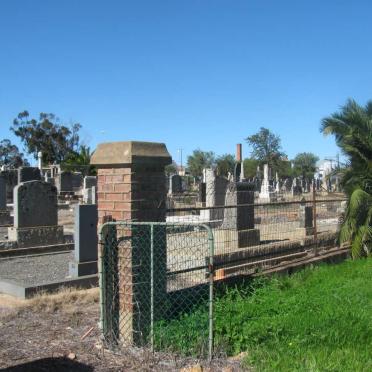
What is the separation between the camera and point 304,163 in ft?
368

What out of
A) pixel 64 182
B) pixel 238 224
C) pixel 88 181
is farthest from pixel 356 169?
pixel 64 182

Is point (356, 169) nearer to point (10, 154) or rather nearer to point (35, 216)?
point (35, 216)

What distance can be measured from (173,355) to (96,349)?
0.87 meters

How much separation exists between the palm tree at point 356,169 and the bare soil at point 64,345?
586 centimetres

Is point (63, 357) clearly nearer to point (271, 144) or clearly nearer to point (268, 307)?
point (268, 307)

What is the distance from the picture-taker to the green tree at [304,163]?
106m

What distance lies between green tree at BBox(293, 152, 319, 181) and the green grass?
99090 millimetres

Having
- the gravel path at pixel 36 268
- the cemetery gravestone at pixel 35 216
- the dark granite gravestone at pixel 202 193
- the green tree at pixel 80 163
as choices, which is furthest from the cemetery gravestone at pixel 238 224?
the green tree at pixel 80 163

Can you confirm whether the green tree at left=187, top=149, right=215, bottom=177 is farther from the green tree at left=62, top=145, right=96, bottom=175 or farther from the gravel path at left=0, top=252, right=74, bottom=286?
the gravel path at left=0, top=252, right=74, bottom=286

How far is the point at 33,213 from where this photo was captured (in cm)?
1451

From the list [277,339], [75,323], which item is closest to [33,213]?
[75,323]

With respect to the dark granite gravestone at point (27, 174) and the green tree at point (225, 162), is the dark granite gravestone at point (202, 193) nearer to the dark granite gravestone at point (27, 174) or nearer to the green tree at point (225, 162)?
the dark granite gravestone at point (27, 174)

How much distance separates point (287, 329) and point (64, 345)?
7.58ft

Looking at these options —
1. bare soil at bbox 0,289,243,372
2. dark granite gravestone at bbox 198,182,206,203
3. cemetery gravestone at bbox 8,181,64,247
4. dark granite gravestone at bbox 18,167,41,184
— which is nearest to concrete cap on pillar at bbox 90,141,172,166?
bare soil at bbox 0,289,243,372
